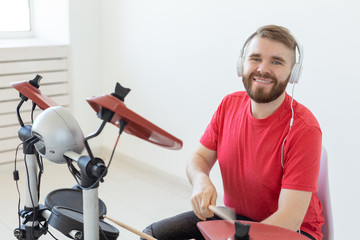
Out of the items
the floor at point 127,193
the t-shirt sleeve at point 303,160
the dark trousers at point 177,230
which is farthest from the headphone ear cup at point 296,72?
the floor at point 127,193

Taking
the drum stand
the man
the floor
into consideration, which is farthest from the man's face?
the floor

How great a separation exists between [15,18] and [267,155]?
9.56 feet

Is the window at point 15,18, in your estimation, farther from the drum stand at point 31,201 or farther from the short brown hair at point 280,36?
the short brown hair at point 280,36

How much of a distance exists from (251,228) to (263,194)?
0.62 m

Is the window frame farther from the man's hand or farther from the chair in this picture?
the chair

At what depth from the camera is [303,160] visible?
148 cm

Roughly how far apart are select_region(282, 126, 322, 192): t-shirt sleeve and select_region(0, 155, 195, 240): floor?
136cm

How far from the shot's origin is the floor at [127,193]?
2822 millimetres

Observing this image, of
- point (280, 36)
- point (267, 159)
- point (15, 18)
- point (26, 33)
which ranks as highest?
point (280, 36)

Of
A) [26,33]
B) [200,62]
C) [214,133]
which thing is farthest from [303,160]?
[26,33]

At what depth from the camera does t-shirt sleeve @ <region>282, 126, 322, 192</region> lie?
1.46 meters

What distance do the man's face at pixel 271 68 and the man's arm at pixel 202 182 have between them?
0.31m

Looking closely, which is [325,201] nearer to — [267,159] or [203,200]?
[267,159]

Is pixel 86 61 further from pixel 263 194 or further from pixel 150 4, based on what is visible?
pixel 263 194
